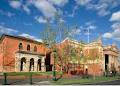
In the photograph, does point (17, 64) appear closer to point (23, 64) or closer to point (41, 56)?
point (23, 64)

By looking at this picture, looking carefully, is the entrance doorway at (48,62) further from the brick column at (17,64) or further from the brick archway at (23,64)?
the brick column at (17,64)

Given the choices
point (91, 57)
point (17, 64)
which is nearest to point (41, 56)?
point (17, 64)

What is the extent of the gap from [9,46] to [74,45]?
1496cm

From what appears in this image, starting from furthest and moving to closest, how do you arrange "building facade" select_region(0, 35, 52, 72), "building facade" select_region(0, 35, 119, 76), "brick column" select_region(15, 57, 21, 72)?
"building facade" select_region(0, 35, 52, 72)
"brick column" select_region(15, 57, 21, 72)
"building facade" select_region(0, 35, 119, 76)

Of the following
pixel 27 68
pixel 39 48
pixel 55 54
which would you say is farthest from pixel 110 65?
pixel 55 54

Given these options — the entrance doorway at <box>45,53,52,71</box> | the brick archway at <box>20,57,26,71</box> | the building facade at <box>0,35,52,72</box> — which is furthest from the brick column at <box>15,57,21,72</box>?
the entrance doorway at <box>45,53,52,71</box>

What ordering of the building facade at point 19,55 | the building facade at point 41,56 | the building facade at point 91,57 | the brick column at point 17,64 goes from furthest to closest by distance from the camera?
the building facade at point 19,55
the brick column at point 17,64
the building facade at point 91,57
the building facade at point 41,56

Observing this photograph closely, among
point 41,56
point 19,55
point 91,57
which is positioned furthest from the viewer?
point 41,56

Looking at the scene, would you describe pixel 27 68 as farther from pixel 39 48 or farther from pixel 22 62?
pixel 39 48

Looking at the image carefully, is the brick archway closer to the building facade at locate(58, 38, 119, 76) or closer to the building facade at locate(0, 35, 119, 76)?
the building facade at locate(0, 35, 119, 76)

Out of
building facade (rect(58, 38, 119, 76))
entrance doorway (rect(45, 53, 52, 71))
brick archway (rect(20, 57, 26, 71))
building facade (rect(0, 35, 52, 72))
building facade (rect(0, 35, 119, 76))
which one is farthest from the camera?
entrance doorway (rect(45, 53, 52, 71))

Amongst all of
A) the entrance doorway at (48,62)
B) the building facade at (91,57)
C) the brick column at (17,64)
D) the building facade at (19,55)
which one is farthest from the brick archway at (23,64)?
the entrance doorway at (48,62)

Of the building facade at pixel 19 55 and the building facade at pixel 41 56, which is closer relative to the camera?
the building facade at pixel 41 56

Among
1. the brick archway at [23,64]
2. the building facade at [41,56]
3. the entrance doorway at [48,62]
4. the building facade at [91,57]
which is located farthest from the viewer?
the entrance doorway at [48,62]
